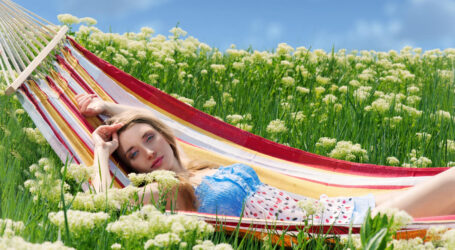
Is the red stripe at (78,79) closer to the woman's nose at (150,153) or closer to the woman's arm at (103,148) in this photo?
the woman's arm at (103,148)

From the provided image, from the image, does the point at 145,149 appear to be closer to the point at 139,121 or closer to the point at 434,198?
the point at 139,121

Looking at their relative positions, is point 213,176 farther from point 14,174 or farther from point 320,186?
point 14,174

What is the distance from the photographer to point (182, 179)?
2.36m

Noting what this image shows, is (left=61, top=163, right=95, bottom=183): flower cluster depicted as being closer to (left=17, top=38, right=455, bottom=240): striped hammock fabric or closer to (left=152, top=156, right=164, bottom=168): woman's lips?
(left=17, top=38, right=455, bottom=240): striped hammock fabric

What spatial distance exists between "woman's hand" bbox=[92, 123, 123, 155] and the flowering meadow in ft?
0.69

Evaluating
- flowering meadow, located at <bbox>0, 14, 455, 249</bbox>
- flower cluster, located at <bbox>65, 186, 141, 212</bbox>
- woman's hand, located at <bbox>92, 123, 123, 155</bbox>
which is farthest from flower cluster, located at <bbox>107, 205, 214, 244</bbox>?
woman's hand, located at <bbox>92, 123, 123, 155</bbox>

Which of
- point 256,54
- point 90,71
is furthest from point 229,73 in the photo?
point 90,71

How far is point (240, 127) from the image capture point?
10.8 ft

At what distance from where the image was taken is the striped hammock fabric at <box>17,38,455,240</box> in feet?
8.36

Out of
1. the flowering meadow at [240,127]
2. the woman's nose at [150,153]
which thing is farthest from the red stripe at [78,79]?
the woman's nose at [150,153]

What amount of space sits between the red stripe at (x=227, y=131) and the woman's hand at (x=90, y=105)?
0.33m

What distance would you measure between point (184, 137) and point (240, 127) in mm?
442

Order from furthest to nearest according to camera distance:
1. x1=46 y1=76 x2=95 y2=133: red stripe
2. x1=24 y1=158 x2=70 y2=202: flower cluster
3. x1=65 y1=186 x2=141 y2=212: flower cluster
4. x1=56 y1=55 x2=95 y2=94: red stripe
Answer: x1=56 y1=55 x2=95 y2=94: red stripe, x1=46 y1=76 x2=95 y2=133: red stripe, x1=24 y1=158 x2=70 y2=202: flower cluster, x1=65 y1=186 x2=141 y2=212: flower cluster

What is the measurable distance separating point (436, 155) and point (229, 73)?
7.51ft
